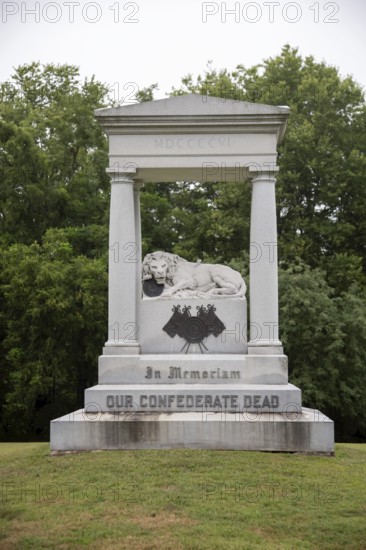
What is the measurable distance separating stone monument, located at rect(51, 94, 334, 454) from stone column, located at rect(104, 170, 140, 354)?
2 centimetres

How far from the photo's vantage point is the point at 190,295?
15.3 meters

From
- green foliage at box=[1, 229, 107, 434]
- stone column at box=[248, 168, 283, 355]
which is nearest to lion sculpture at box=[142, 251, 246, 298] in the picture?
stone column at box=[248, 168, 283, 355]

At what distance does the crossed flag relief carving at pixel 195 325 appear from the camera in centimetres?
1498

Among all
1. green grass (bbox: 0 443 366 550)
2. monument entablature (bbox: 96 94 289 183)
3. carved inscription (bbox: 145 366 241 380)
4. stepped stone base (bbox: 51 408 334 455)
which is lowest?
green grass (bbox: 0 443 366 550)

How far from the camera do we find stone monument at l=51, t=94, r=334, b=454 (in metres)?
13.7

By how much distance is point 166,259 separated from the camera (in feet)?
51.3

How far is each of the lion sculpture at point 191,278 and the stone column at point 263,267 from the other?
0.74 meters

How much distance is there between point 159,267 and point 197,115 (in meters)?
3.17

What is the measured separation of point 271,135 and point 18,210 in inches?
673

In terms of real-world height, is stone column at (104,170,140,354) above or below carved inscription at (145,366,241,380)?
above

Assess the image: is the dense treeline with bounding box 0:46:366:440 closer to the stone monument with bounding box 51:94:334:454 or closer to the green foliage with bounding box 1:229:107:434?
the green foliage with bounding box 1:229:107:434

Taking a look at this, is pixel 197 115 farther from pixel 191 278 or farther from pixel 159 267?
pixel 191 278

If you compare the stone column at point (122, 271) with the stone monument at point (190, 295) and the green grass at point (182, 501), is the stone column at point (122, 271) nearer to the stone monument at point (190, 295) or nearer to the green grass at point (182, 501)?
the stone monument at point (190, 295)

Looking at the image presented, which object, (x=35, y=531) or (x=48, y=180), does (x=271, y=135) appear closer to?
(x=35, y=531)
